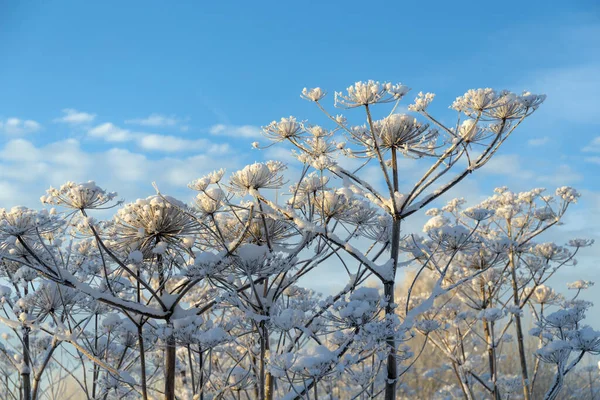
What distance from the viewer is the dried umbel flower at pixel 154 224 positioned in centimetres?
559

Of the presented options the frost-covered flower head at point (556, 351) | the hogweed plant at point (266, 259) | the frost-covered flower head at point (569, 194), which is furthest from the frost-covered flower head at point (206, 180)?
the frost-covered flower head at point (569, 194)

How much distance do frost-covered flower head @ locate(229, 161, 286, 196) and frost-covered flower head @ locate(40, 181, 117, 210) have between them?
1199 mm

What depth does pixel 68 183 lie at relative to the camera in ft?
17.1

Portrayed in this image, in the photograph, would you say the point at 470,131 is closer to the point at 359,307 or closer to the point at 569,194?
the point at 359,307

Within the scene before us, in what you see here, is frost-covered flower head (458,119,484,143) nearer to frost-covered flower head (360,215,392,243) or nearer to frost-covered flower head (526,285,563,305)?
frost-covered flower head (360,215,392,243)

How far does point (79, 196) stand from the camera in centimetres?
514

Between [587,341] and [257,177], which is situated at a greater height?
[257,177]

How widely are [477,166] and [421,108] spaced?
30.4 inches

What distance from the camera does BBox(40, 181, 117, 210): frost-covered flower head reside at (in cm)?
512

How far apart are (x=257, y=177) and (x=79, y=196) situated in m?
1.62

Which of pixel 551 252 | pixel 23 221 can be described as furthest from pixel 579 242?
pixel 23 221

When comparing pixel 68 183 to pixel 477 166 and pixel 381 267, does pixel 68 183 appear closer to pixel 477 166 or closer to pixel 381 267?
pixel 381 267

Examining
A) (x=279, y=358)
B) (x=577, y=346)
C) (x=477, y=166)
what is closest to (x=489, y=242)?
(x=577, y=346)

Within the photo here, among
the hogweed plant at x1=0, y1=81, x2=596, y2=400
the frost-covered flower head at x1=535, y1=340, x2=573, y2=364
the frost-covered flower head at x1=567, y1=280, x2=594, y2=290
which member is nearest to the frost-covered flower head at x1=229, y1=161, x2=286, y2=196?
the hogweed plant at x1=0, y1=81, x2=596, y2=400
